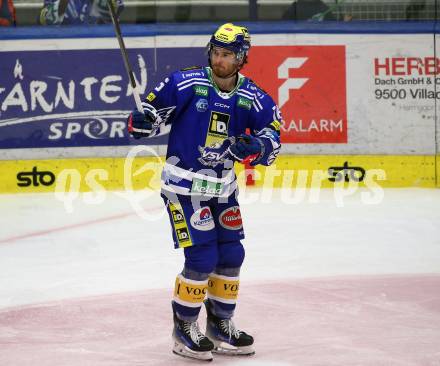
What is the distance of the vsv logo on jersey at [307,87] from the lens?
32.5ft

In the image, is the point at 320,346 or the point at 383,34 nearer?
the point at 320,346

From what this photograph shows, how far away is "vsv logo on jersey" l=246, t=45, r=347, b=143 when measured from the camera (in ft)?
32.5

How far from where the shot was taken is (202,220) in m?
4.42

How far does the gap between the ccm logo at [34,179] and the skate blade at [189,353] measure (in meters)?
5.39

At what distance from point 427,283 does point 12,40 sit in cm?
559

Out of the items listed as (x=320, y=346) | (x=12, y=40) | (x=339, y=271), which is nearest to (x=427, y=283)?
(x=339, y=271)

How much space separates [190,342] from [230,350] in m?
0.26

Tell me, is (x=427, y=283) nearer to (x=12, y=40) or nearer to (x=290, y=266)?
(x=290, y=266)

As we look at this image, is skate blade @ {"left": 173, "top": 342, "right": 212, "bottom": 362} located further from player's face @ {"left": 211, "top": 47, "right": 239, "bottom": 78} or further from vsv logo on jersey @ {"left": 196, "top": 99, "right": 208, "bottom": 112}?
player's face @ {"left": 211, "top": 47, "right": 239, "bottom": 78}

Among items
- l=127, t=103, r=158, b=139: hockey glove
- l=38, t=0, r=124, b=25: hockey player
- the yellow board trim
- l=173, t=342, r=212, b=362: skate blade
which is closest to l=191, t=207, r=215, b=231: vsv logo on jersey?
l=127, t=103, r=158, b=139: hockey glove


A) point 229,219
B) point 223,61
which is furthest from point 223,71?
point 229,219

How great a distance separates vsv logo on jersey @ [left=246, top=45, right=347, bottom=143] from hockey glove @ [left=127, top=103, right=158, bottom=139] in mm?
5608

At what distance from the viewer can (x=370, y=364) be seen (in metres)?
4.28

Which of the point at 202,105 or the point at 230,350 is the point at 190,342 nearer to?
the point at 230,350
